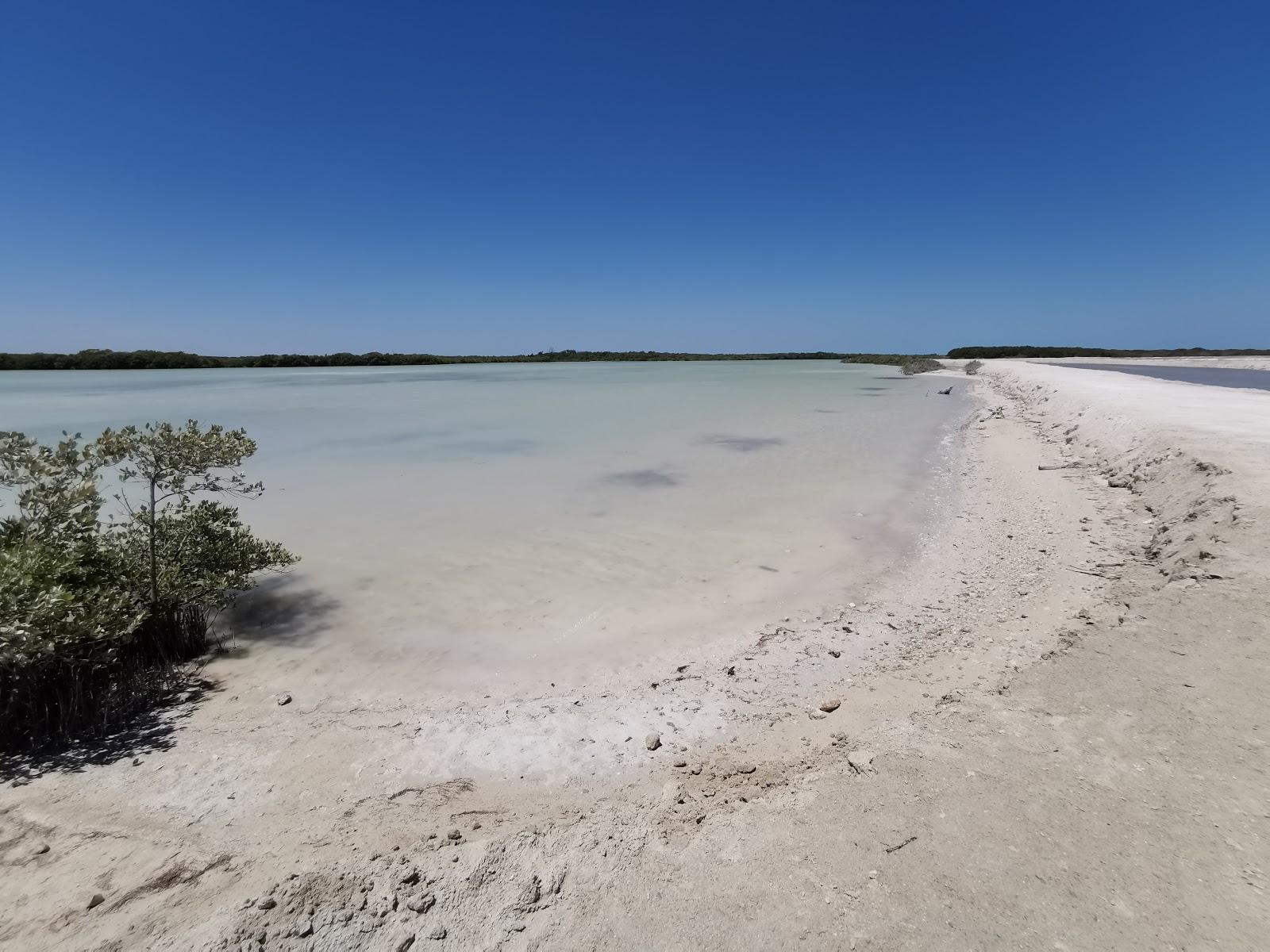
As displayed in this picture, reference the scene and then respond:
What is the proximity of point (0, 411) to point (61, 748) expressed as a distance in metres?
27.2

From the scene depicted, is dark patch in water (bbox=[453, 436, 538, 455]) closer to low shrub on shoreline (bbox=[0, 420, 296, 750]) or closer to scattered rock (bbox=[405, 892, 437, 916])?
low shrub on shoreline (bbox=[0, 420, 296, 750])

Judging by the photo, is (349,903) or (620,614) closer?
(349,903)

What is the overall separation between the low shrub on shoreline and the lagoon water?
2.25ft

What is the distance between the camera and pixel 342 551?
6945 mm

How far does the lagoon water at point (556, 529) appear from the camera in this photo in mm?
4930

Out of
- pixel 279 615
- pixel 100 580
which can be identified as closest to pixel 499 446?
pixel 279 615

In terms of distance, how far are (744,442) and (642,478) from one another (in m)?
5.31

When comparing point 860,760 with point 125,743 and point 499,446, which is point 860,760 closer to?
point 125,743

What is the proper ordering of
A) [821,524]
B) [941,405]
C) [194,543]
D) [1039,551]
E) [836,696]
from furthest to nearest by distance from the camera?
[941,405] → [821,524] → [1039,551] → [194,543] → [836,696]

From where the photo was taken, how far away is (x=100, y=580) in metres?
3.98

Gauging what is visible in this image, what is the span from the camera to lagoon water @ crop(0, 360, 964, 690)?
493cm

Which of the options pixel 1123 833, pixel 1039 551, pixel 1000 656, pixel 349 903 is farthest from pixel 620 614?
pixel 1039 551

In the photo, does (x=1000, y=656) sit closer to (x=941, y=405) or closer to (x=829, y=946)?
(x=829, y=946)

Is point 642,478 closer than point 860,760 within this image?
No
